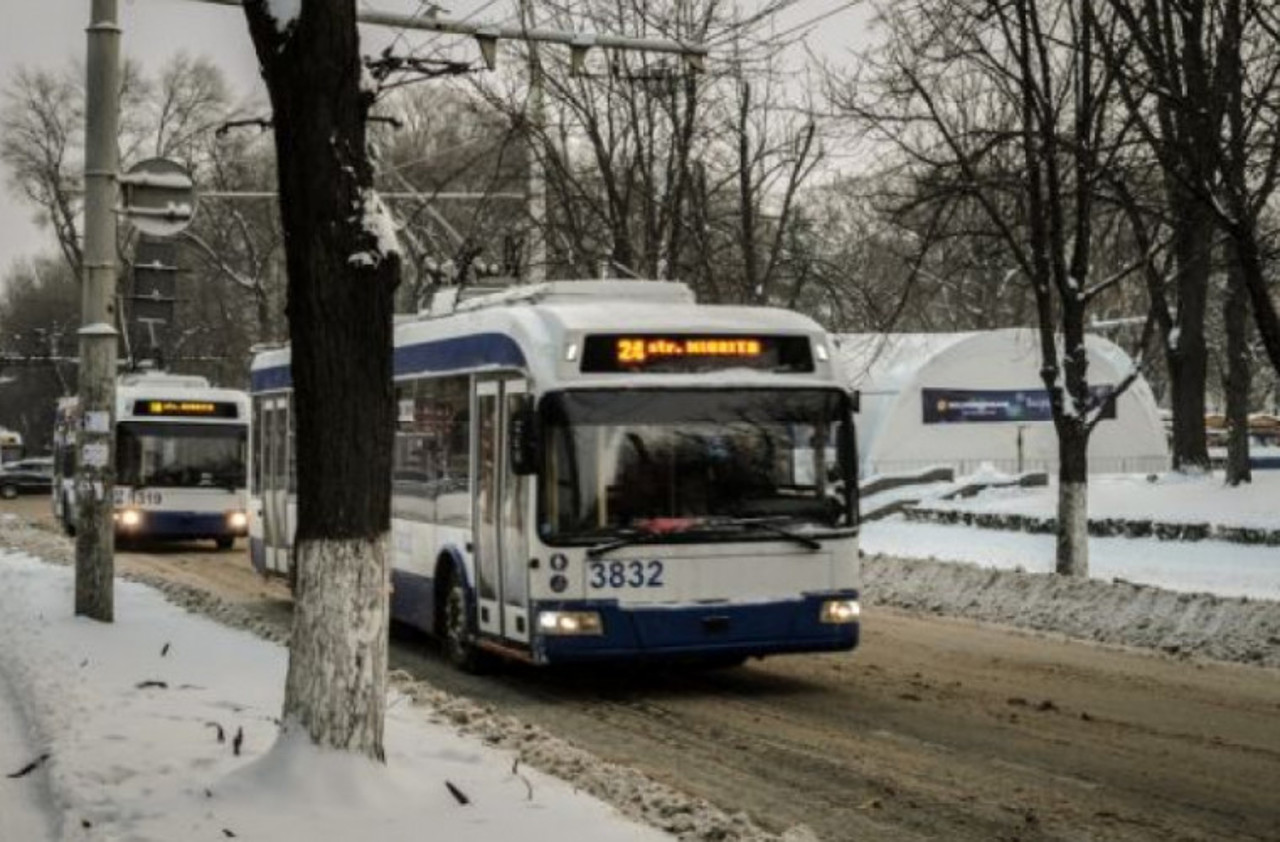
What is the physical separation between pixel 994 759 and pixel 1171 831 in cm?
186

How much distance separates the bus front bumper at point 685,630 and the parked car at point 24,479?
6066cm

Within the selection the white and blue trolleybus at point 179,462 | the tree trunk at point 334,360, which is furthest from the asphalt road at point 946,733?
the white and blue trolleybus at point 179,462

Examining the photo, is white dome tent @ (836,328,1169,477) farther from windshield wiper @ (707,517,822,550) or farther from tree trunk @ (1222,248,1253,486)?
windshield wiper @ (707,517,822,550)

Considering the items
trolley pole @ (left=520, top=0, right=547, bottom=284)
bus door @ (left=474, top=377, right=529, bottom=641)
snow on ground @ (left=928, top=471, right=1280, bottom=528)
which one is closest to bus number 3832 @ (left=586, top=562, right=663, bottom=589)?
bus door @ (left=474, top=377, right=529, bottom=641)

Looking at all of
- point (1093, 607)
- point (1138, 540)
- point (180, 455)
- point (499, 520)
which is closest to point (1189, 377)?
point (1138, 540)

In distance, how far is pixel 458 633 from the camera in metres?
13.5

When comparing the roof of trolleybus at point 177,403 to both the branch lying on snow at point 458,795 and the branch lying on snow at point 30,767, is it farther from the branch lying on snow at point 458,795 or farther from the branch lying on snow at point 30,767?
the branch lying on snow at point 458,795

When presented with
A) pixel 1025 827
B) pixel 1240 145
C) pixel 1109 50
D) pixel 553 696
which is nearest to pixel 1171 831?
pixel 1025 827

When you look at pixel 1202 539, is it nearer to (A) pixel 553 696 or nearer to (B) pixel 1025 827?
(A) pixel 553 696

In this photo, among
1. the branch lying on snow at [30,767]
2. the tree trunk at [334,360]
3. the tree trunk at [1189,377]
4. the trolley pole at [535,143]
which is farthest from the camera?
the tree trunk at [1189,377]

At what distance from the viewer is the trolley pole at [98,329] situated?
14.9 metres

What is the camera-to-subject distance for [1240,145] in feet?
46.9

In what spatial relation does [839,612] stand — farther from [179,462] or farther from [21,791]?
[179,462]

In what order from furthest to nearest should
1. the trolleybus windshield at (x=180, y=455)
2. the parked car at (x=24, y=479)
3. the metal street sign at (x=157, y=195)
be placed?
the parked car at (x=24, y=479) < the trolleybus windshield at (x=180, y=455) < the metal street sign at (x=157, y=195)
